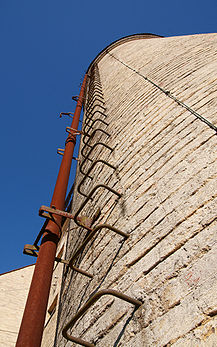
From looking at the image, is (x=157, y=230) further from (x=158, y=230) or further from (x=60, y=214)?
(x=60, y=214)

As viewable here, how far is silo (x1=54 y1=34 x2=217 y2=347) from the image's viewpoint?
5.22ft

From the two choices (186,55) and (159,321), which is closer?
(159,321)

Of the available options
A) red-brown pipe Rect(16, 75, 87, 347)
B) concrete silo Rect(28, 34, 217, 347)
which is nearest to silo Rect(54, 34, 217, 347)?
concrete silo Rect(28, 34, 217, 347)

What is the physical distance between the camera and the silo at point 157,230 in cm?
159

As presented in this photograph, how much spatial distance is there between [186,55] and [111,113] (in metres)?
1.70

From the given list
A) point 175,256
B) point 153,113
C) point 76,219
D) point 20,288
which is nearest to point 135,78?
point 153,113

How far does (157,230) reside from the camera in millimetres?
2113

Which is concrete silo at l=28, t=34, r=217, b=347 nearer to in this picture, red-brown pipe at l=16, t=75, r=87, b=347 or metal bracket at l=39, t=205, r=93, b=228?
metal bracket at l=39, t=205, r=93, b=228

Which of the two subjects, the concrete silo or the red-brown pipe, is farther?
the red-brown pipe

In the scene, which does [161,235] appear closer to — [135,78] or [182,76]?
[182,76]

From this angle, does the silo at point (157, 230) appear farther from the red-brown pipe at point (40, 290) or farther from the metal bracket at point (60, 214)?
the red-brown pipe at point (40, 290)

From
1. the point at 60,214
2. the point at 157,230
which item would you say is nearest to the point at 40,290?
the point at 60,214

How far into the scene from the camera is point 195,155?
2299mm

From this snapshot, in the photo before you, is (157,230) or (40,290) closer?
(157,230)
